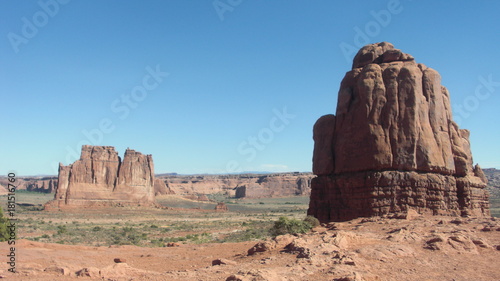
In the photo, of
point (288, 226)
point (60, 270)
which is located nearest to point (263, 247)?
point (60, 270)

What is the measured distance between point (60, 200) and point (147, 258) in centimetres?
5532

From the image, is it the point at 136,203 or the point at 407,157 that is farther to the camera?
the point at 136,203

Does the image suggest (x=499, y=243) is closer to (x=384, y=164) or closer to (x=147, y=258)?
(x=384, y=164)

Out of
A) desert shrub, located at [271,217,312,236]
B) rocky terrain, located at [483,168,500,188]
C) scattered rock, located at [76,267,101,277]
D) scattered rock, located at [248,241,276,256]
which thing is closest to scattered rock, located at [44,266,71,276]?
scattered rock, located at [76,267,101,277]

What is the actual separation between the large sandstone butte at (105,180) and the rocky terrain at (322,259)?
53205 mm

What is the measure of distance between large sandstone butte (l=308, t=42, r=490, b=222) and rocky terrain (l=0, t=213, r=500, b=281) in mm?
2680

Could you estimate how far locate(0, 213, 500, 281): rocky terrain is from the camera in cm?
887

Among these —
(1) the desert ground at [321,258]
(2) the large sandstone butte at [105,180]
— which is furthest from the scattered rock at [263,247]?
(2) the large sandstone butte at [105,180]

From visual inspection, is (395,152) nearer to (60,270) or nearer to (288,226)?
(288,226)

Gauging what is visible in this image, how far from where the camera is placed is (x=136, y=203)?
231 ft

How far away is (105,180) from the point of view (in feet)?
228

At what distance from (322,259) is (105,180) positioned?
66.0 meters

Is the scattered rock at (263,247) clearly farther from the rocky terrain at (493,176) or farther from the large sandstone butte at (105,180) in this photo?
the rocky terrain at (493,176)

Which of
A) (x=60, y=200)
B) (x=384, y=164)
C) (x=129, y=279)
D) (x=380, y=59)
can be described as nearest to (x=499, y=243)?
(x=384, y=164)
